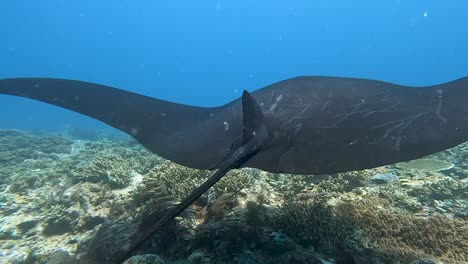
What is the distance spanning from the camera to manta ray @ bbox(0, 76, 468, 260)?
3.00 m

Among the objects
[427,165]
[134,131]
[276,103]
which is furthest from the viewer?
[427,165]

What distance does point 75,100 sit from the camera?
14.4 feet

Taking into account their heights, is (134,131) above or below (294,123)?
above

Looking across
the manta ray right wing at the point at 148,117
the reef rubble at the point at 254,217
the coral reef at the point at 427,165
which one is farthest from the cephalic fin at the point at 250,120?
the coral reef at the point at 427,165

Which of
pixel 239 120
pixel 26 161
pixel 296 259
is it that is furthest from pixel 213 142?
pixel 26 161

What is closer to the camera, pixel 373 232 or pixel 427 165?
pixel 373 232

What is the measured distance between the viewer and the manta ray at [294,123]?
300 cm

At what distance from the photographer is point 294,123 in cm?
364

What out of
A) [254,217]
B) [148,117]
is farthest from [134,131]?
[254,217]

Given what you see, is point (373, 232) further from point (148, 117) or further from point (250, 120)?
point (148, 117)

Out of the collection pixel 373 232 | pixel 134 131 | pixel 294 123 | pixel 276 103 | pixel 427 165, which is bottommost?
pixel 373 232

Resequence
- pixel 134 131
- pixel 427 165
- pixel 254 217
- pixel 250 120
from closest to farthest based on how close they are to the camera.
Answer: pixel 250 120
pixel 134 131
pixel 254 217
pixel 427 165

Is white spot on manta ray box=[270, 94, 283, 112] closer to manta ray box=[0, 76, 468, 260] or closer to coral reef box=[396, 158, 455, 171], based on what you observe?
manta ray box=[0, 76, 468, 260]

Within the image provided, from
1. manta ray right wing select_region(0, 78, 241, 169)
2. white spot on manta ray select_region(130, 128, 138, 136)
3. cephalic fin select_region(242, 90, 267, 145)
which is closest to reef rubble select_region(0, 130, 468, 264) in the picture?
manta ray right wing select_region(0, 78, 241, 169)
